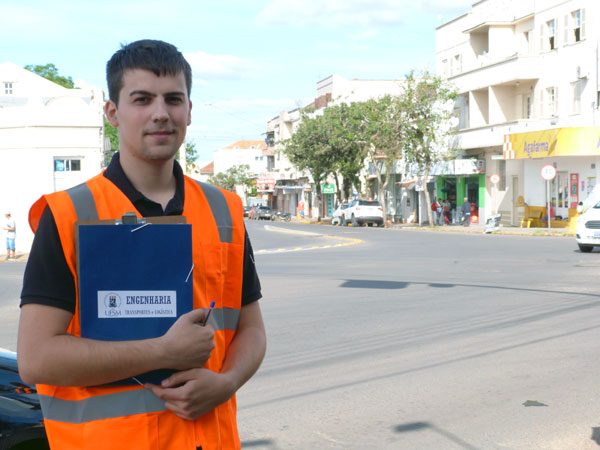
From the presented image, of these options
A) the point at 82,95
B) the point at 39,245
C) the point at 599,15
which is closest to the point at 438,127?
the point at 599,15

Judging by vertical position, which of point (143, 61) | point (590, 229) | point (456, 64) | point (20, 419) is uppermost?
point (456, 64)

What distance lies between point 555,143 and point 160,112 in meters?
40.5

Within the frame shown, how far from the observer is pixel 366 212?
182 ft

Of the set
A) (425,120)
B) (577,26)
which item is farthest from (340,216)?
(577,26)

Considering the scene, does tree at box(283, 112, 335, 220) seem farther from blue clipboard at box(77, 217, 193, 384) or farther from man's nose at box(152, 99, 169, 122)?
blue clipboard at box(77, 217, 193, 384)

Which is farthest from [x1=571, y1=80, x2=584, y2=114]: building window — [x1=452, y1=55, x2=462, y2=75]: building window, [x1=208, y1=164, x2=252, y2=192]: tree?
[x1=208, y1=164, x2=252, y2=192]: tree

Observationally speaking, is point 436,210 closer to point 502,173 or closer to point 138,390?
point 502,173

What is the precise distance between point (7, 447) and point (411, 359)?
565 centimetres

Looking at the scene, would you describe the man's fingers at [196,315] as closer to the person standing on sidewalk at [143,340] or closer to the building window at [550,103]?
the person standing on sidewalk at [143,340]

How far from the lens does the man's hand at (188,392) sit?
7.14ft

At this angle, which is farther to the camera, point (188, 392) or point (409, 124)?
point (409, 124)

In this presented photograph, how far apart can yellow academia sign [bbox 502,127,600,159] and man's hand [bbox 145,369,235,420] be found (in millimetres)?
39133

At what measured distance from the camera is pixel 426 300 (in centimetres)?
1373

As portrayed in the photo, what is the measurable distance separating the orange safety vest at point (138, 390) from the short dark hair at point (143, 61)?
0.29m
